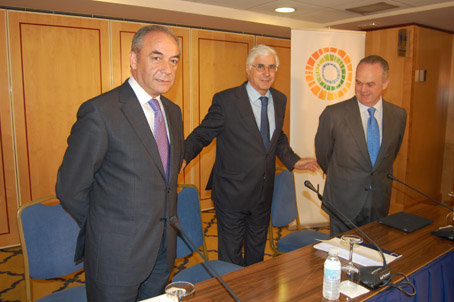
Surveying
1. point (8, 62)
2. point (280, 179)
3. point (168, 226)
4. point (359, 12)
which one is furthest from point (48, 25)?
point (359, 12)

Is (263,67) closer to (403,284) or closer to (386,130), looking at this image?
(386,130)

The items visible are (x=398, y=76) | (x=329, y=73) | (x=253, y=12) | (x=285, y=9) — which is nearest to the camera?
(x=329, y=73)

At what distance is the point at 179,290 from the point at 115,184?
21.6 inches

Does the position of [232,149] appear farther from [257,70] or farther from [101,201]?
[101,201]

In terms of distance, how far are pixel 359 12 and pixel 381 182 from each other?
126 inches

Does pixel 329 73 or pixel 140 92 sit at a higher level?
pixel 329 73

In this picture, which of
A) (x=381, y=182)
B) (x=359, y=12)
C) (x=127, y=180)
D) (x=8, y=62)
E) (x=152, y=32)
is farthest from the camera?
(x=359, y=12)

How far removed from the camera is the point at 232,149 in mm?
2611

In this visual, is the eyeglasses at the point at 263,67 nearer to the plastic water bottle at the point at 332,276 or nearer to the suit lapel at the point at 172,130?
the suit lapel at the point at 172,130

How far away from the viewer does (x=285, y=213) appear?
305 centimetres

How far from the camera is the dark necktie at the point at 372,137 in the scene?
99.3 inches

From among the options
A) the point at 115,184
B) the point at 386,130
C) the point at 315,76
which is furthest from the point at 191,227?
the point at 315,76

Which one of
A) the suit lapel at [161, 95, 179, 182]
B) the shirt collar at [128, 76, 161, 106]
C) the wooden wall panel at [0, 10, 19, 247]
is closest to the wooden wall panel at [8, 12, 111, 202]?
the wooden wall panel at [0, 10, 19, 247]

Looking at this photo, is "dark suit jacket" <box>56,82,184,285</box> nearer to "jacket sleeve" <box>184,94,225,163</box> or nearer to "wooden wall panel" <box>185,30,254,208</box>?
"jacket sleeve" <box>184,94,225,163</box>
